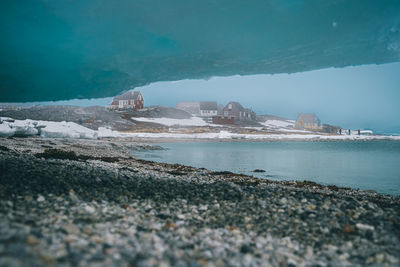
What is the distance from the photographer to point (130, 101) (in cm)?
12206

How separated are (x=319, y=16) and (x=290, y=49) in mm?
3220

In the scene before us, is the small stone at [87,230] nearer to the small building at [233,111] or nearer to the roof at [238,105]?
the small building at [233,111]

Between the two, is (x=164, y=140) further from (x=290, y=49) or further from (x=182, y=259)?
(x=182, y=259)

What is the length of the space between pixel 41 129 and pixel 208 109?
103045 mm

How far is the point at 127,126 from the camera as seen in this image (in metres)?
84.8

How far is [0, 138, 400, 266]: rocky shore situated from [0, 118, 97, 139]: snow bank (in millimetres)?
29801

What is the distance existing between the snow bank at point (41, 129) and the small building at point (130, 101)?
7106 centimetres

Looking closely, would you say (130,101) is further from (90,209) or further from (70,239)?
(70,239)

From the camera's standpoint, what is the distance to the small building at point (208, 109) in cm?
13988

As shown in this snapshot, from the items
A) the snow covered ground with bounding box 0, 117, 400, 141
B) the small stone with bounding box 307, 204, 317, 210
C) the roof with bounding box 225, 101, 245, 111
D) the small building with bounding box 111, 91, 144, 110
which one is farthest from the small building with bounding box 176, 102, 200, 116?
the small stone with bounding box 307, 204, 317, 210

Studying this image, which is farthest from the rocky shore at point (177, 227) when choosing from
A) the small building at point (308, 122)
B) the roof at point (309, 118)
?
the roof at point (309, 118)

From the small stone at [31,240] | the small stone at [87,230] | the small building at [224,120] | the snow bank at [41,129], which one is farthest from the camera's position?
the small building at [224,120]

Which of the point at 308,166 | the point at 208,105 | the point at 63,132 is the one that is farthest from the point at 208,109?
the point at 308,166

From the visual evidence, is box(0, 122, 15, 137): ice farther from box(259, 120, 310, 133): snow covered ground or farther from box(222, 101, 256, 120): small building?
box(222, 101, 256, 120): small building
